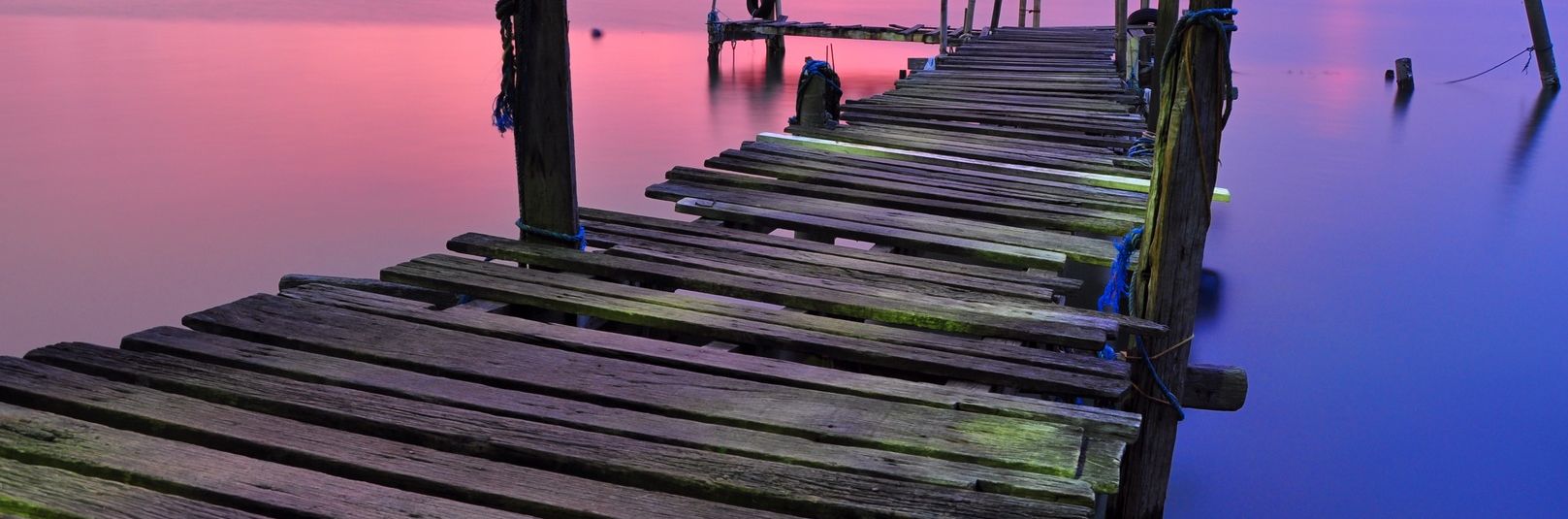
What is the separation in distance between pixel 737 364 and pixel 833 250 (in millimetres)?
1290

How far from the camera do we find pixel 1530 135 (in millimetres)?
14633

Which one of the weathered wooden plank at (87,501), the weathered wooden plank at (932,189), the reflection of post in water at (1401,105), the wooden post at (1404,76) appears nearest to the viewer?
the weathered wooden plank at (87,501)

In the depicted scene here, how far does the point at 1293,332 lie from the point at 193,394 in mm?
5945

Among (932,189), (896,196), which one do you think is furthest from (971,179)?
(896,196)

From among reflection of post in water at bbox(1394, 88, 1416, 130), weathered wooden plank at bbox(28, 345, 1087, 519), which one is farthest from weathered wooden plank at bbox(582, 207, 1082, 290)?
reflection of post in water at bbox(1394, 88, 1416, 130)

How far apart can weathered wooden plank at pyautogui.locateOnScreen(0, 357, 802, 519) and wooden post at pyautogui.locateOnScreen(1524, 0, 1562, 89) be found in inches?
687

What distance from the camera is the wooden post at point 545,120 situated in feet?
12.8

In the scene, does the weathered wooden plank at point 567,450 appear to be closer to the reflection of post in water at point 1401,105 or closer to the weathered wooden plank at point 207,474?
the weathered wooden plank at point 207,474

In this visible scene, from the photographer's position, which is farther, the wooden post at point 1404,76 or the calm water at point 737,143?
the wooden post at point 1404,76

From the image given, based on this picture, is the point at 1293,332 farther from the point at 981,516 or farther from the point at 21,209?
the point at 21,209

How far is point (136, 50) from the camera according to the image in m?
18.2

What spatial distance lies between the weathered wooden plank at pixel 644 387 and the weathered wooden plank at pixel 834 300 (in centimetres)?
67

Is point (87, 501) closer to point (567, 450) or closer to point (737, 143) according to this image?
point (567, 450)

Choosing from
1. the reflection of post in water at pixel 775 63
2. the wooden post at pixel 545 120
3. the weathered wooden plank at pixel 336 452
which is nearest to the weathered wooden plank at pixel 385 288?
the wooden post at pixel 545 120
